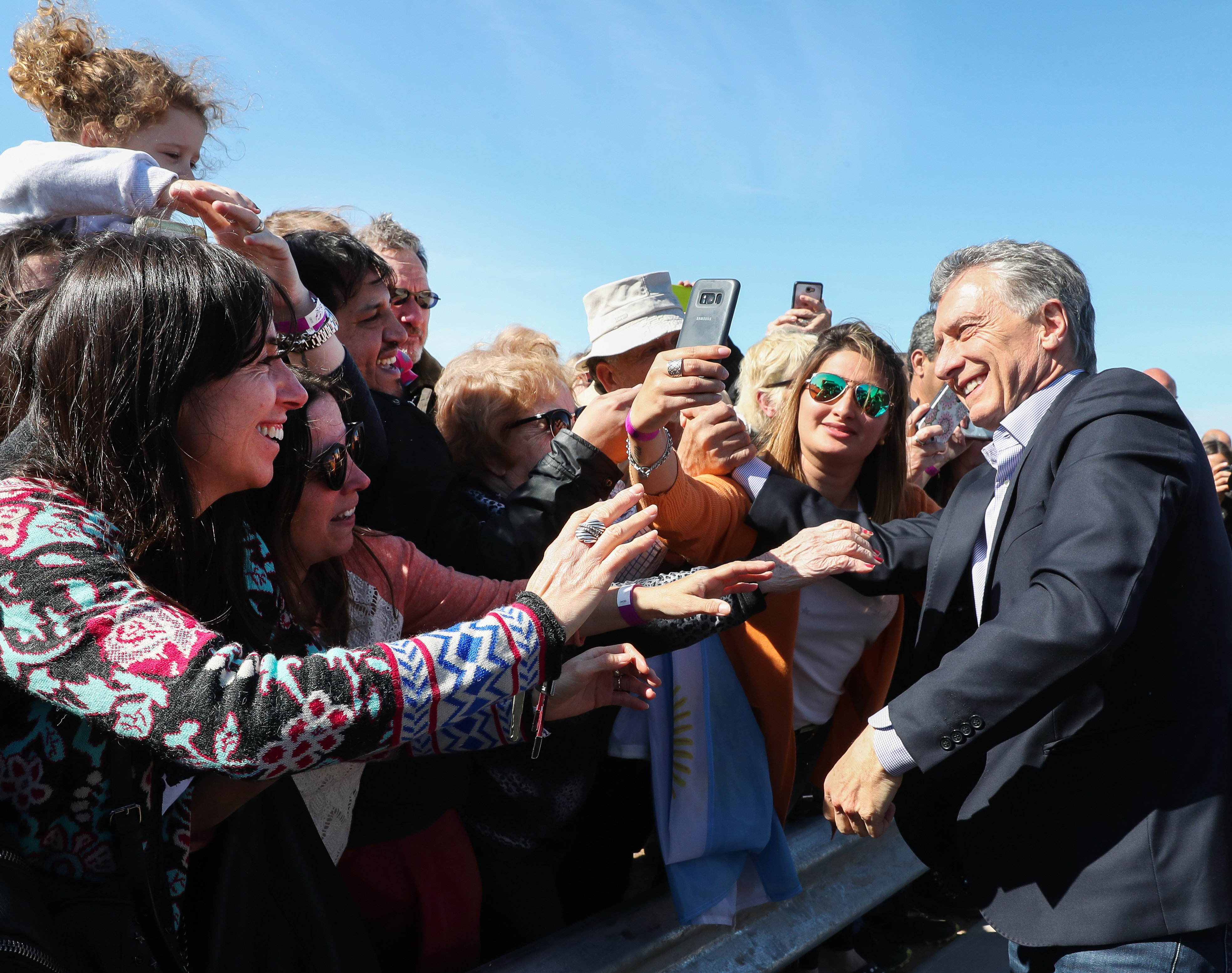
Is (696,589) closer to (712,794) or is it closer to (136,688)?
(712,794)

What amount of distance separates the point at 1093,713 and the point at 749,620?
3.33ft

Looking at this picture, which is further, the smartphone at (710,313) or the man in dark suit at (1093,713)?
the smartphone at (710,313)

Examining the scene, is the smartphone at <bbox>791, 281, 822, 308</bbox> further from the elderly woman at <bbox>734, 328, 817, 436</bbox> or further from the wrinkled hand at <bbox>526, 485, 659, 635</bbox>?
the wrinkled hand at <bbox>526, 485, 659, 635</bbox>

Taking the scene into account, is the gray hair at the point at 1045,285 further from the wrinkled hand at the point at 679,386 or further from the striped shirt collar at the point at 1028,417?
the wrinkled hand at the point at 679,386

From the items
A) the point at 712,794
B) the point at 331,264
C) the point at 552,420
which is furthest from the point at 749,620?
the point at 331,264

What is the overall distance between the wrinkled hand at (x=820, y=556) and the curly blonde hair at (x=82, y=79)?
223cm

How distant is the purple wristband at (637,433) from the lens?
8.25ft

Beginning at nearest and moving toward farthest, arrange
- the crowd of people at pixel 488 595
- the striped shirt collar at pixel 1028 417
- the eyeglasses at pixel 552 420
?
the crowd of people at pixel 488 595 < the striped shirt collar at pixel 1028 417 < the eyeglasses at pixel 552 420

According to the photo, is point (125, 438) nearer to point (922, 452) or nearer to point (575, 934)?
point (575, 934)

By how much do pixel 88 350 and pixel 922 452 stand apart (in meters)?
3.21

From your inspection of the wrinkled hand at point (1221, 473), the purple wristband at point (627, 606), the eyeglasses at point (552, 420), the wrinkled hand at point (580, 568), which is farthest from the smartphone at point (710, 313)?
the wrinkled hand at point (1221, 473)

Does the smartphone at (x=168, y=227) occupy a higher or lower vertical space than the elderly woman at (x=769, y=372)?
lower

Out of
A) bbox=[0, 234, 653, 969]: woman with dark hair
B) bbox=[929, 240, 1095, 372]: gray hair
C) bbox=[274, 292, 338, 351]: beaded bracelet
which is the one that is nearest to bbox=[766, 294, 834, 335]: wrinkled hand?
bbox=[929, 240, 1095, 372]: gray hair

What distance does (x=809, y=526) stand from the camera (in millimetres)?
2783
